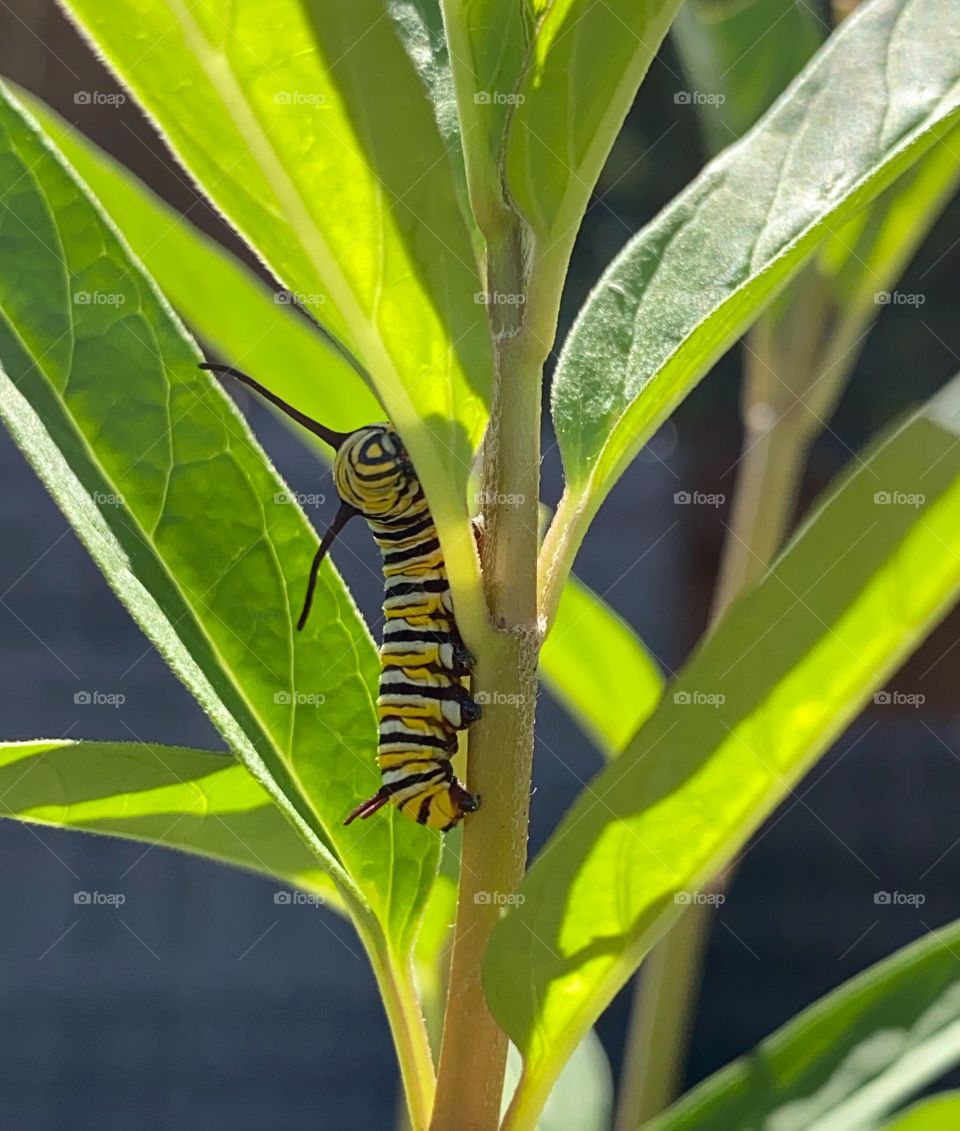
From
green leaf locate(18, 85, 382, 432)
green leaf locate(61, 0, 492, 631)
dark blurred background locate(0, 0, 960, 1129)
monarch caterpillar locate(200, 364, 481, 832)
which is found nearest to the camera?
green leaf locate(61, 0, 492, 631)

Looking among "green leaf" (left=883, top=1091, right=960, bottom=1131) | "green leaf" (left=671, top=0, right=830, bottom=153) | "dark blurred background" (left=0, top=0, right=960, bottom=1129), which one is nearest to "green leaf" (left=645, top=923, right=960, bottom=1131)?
"green leaf" (left=883, top=1091, right=960, bottom=1131)

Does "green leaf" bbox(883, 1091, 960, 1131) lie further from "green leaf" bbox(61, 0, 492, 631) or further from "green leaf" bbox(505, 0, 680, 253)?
"green leaf" bbox(505, 0, 680, 253)

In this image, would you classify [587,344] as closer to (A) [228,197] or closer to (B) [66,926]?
(A) [228,197]

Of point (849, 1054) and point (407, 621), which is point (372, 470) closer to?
point (407, 621)

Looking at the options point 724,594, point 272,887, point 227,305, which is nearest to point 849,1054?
point 724,594

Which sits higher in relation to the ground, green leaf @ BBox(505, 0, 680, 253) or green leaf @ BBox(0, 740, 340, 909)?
green leaf @ BBox(505, 0, 680, 253)

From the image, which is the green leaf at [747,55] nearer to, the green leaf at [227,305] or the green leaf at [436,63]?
the green leaf at [227,305]

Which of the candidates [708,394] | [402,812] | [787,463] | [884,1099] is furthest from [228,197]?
[708,394]
